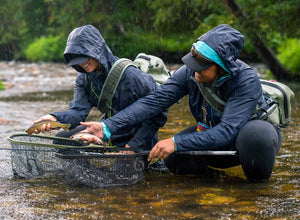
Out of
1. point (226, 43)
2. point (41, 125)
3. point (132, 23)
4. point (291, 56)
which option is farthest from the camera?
point (132, 23)

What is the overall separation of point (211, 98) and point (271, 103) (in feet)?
1.59

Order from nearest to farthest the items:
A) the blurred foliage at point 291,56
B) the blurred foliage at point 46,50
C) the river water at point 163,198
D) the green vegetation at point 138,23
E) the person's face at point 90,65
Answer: the river water at point 163,198 < the person's face at point 90,65 < the green vegetation at point 138,23 < the blurred foliage at point 291,56 < the blurred foliage at point 46,50

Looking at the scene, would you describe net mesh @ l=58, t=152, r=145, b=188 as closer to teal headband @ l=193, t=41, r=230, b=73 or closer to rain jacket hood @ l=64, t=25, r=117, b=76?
rain jacket hood @ l=64, t=25, r=117, b=76

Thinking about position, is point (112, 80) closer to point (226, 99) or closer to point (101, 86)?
point (101, 86)

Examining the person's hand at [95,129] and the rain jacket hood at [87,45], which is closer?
the person's hand at [95,129]

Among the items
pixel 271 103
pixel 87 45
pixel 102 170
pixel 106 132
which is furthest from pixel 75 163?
pixel 271 103

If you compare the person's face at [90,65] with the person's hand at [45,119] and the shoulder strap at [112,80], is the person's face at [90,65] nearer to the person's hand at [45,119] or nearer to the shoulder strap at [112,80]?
the shoulder strap at [112,80]

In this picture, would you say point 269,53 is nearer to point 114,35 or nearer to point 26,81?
point 26,81

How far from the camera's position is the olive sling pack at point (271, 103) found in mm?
3518

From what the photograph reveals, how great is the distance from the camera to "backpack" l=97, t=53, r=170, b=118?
386 centimetres

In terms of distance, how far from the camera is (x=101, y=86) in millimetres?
4000

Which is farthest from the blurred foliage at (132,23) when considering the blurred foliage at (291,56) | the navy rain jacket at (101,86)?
the navy rain jacket at (101,86)

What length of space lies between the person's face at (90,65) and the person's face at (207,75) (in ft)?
2.88

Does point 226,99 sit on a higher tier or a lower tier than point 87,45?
lower
